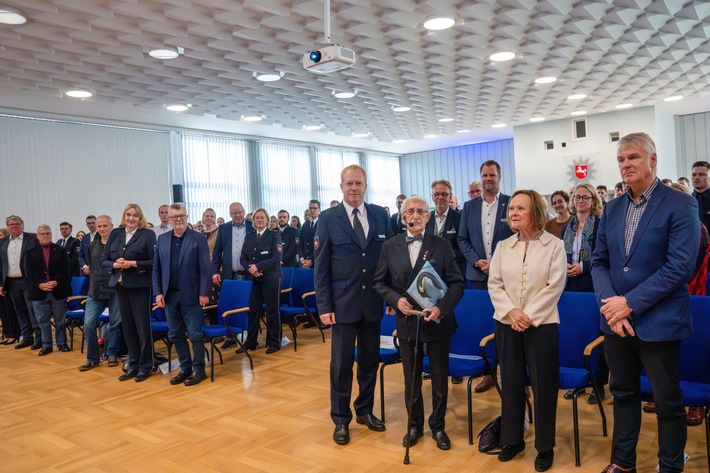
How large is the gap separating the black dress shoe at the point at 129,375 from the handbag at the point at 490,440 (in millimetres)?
3491

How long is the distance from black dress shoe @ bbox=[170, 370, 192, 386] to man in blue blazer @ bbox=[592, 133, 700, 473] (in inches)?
144

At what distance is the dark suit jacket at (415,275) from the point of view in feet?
10.6

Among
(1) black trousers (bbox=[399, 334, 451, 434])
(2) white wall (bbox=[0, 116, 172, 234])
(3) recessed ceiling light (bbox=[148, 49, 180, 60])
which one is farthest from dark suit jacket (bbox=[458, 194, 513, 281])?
(2) white wall (bbox=[0, 116, 172, 234])

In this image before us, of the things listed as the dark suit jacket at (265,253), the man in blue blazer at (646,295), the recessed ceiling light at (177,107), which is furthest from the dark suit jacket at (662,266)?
the recessed ceiling light at (177,107)

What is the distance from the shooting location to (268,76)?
7.07 meters

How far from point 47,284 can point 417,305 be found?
520 centimetres

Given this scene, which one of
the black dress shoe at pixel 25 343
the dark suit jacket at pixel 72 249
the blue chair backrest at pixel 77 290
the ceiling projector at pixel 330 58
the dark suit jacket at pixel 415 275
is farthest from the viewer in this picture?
the dark suit jacket at pixel 72 249

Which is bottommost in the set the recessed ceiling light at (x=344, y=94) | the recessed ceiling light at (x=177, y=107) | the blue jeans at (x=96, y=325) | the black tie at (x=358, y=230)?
the blue jeans at (x=96, y=325)

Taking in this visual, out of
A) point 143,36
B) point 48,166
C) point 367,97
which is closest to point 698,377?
point 143,36

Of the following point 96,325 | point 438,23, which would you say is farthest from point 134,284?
point 438,23

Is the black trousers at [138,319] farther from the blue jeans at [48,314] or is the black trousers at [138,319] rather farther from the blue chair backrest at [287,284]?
the blue jeans at [48,314]

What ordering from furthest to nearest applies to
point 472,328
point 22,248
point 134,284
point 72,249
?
point 72,249 → point 22,248 → point 134,284 → point 472,328

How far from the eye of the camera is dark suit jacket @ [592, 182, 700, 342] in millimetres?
2383

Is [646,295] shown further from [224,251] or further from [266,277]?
[224,251]
